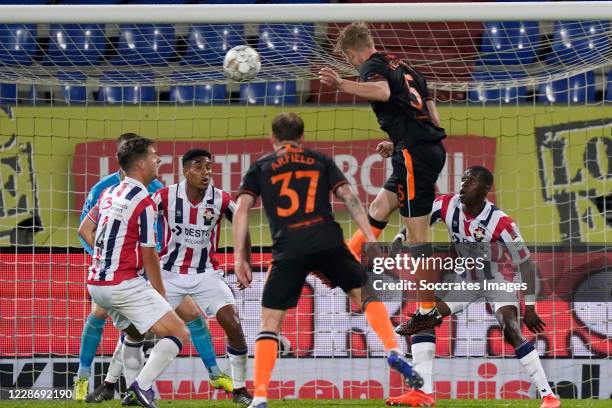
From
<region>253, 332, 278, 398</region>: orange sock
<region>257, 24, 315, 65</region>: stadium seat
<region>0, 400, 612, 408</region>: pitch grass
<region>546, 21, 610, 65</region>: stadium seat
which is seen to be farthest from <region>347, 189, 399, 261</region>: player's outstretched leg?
<region>546, 21, 610, 65</region>: stadium seat

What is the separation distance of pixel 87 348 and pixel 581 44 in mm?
4843

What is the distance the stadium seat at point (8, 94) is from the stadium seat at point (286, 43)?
3.31m

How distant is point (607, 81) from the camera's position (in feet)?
41.3

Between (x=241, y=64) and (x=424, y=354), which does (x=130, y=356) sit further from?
(x=241, y=64)

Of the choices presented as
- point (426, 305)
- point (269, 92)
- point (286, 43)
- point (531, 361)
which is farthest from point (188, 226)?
point (269, 92)

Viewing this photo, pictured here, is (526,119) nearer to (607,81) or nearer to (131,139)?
(607,81)

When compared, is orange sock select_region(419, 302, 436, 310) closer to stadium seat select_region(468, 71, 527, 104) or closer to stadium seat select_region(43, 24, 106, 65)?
stadium seat select_region(468, 71, 527, 104)

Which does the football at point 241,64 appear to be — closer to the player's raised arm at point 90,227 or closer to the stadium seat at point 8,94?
the player's raised arm at point 90,227

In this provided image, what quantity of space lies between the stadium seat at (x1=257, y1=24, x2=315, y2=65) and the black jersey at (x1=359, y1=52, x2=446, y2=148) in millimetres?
1670

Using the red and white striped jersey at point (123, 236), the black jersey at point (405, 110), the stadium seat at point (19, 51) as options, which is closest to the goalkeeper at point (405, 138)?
the black jersey at point (405, 110)

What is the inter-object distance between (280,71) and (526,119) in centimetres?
305

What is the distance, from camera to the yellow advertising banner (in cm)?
1157

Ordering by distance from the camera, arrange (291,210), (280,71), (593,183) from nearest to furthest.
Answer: (291,210) → (280,71) → (593,183)

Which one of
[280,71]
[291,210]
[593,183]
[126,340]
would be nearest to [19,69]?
[280,71]
